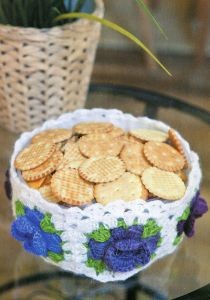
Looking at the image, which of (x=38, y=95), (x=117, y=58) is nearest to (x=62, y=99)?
(x=38, y=95)

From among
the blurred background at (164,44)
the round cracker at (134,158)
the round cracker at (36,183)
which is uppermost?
the round cracker at (134,158)

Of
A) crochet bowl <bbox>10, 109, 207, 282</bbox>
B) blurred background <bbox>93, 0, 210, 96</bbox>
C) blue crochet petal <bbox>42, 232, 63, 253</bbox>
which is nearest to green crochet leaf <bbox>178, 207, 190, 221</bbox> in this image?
crochet bowl <bbox>10, 109, 207, 282</bbox>

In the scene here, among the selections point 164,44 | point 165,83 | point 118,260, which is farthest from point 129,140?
point 164,44

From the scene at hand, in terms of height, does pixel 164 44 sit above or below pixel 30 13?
below

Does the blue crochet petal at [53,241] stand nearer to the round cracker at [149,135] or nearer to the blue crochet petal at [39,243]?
the blue crochet petal at [39,243]

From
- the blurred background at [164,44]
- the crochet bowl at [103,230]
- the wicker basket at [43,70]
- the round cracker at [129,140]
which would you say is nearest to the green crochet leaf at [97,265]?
the crochet bowl at [103,230]

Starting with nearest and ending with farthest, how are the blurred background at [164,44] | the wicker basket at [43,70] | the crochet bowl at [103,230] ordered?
1. the crochet bowl at [103,230]
2. the wicker basket at [43,70]
3. the blurred background at [164,44]

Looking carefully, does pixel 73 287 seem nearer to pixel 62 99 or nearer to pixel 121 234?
pixel 121 234

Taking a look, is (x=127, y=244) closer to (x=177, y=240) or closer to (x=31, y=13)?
(x=177, y=240)
